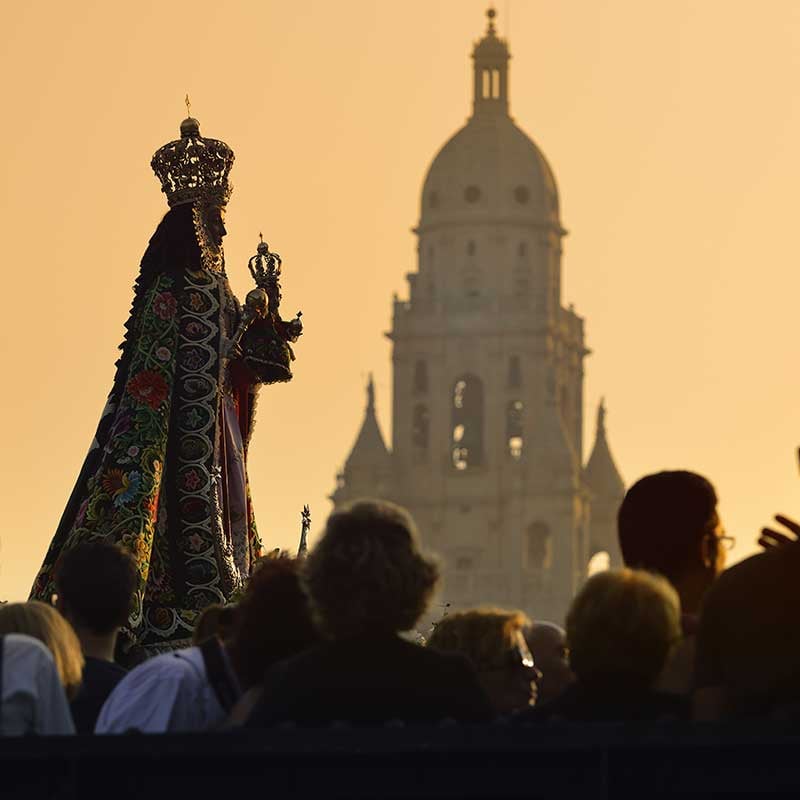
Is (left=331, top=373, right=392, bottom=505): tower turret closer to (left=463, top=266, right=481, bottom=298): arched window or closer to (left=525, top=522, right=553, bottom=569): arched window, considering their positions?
(left=525, top=522, right=553, bottom=569): arched window

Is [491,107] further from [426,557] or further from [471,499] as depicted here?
[426,557]

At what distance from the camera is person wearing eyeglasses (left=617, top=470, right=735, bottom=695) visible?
32.5 ft

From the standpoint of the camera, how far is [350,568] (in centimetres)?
859

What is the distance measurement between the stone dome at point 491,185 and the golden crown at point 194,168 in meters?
114

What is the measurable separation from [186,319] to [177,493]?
844 millimetres

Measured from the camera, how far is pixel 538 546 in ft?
431

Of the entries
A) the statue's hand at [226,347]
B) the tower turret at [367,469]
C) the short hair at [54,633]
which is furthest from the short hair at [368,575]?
the tower turret at [367,469]

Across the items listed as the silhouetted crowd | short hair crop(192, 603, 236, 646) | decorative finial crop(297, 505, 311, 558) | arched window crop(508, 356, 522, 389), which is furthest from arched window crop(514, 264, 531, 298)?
the silhouetted crowd

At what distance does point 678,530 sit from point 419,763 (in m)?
2.38

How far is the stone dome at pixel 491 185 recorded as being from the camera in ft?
429

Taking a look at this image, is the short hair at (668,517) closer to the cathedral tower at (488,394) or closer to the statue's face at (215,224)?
the statue's face at (215,224)

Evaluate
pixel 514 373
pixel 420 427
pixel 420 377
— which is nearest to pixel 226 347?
pixel 420 377

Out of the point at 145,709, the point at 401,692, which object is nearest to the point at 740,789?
the point at 401,692

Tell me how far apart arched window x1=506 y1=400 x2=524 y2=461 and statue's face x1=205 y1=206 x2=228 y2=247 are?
11288cm
